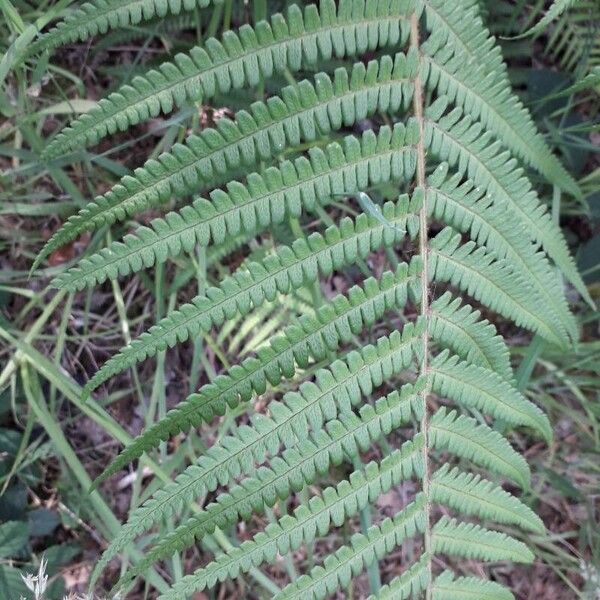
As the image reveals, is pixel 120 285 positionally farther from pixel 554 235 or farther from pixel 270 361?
pixel 554 235

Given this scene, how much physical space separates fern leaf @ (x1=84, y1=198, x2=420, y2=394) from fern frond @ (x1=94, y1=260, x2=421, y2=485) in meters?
0.08

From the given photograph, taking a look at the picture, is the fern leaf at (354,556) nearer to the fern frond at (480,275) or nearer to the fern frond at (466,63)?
the fern frond at (480,275)

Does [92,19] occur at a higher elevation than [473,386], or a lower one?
higher

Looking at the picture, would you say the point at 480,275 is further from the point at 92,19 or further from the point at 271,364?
the point at 92,19

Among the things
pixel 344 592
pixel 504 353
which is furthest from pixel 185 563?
pixel 504 353

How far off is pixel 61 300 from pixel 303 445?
1.26m

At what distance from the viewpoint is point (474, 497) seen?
4.48ft

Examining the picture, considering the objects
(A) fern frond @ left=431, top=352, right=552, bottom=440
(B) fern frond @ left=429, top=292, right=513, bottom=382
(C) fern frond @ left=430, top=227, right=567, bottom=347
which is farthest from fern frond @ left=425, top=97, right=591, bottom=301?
(A) fern frond @ left=431, top=352, right=552, bottom=440

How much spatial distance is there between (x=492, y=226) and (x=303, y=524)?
71 centimetres

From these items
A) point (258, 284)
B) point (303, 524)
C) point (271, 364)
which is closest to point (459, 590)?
point (303, 524)

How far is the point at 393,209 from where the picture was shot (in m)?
1.36

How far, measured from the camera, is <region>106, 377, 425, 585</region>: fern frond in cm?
123

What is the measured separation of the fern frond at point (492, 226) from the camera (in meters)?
1.38

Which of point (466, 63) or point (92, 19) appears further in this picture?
point (466, 63)
